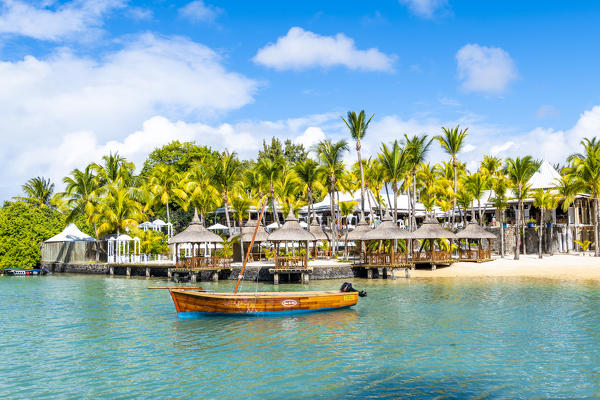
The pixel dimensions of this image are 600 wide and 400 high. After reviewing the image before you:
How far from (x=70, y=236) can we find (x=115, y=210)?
16.0ft

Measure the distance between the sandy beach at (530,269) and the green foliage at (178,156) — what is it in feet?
115

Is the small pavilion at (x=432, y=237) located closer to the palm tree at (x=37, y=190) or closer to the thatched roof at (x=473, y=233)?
the thatched roof at (x=473, y=233)

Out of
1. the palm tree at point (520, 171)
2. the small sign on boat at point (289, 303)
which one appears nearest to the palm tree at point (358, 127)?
the palm tree at point (520, 171)

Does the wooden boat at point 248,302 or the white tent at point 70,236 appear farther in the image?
the white tent at point 70,236

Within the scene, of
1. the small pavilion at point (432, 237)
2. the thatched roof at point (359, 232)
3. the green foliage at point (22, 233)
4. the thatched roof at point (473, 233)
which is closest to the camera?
the thatched roof at point (359, 232)

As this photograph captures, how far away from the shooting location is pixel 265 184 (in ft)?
138

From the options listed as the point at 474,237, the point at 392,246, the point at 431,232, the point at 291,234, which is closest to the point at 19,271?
the point at 291,234

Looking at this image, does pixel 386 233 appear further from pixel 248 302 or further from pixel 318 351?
pixel 318 351

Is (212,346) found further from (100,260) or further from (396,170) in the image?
(100,260)

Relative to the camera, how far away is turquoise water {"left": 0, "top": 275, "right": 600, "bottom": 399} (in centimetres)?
1087

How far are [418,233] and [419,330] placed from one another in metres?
18.6

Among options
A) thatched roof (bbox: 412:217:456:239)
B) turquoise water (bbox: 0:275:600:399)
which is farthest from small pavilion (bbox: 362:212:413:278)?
turquoise water (bbox: 0:275:600:399)

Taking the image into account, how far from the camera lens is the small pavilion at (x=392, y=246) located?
1240 inches

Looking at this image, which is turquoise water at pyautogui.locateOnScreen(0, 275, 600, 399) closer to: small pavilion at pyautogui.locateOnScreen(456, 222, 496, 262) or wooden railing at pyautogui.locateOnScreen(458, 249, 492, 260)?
small pavilion at pyautogui.locateOnScreen(456, 222, 496, 262)
